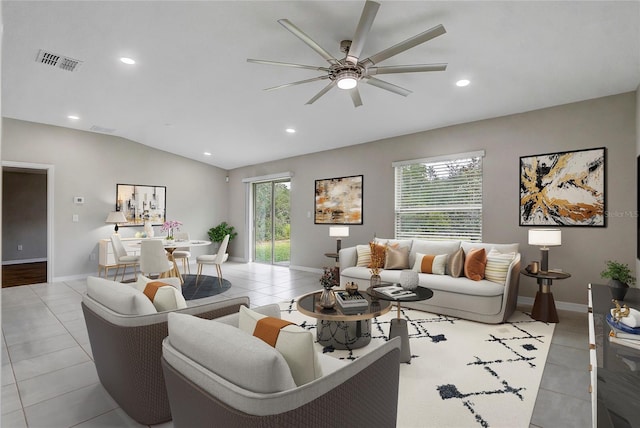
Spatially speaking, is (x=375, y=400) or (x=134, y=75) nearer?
(x=375, y=400)

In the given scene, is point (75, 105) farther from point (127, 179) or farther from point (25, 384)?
point (25, 384)

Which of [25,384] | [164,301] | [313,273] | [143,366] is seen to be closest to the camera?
[143,366]

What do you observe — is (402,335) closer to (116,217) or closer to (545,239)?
(545,239)

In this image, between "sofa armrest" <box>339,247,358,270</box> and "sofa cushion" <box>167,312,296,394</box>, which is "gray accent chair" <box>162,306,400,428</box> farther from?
"sofa armrest" <box>339,247,358,270</box>

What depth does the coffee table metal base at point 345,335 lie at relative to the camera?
10.4ft

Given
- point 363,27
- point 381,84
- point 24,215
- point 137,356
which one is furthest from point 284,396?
point 24,215

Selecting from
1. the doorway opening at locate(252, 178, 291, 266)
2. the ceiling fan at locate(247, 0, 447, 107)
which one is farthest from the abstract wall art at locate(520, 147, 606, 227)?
the doorway opening at locate(252, 178, 291, 266)

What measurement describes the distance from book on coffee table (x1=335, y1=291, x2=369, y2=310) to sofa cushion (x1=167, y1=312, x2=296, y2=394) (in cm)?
158

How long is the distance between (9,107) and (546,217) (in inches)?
302

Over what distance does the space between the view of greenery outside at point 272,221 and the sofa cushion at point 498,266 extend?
15.0 ft

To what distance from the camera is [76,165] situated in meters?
6.52

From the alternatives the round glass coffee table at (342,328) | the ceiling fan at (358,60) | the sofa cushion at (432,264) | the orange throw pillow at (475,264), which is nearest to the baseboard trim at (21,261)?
the round glass coffee table at (342,328)

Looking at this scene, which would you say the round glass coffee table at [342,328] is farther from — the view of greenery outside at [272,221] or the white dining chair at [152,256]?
the view of greenery outside at [272,221]

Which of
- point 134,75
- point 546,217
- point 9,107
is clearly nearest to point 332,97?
point 134,75
